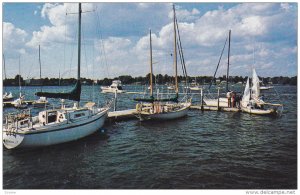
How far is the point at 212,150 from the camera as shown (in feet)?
68.7

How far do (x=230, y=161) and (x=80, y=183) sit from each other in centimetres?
902

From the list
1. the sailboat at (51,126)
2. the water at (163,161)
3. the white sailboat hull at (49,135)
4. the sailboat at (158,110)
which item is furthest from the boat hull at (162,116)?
the white sailboat hull at (49,135)

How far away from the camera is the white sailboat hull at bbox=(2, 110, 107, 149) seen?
1936 centimetres

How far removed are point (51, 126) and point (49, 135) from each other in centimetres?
62

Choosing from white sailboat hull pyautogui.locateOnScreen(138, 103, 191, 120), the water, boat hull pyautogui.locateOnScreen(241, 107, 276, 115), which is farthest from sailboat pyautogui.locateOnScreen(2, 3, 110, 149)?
boat hull pyautogui.locateOnScreen(241, 107, 276, 115)

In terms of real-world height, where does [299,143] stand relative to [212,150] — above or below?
above

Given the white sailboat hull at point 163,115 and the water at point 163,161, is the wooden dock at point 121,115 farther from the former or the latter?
the water at point 163,161

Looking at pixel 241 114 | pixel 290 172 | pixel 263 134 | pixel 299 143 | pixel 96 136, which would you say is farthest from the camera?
pixel 241 114

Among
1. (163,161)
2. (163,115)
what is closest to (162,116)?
(163,115)

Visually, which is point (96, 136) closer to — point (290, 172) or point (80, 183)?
point (80, 183)

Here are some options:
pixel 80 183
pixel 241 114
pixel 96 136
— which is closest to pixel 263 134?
pixel 241 114

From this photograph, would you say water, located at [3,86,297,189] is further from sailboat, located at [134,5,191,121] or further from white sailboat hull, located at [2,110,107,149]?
sailboat, located at [134,5,191,121]

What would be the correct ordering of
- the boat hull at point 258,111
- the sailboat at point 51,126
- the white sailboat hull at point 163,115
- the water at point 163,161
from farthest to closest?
the boat hull at point 258,111
the white sailboat hull at point 163,115
the sailboat at point 51,126
the water at point 163,161

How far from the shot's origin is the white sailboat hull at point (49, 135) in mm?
19359
